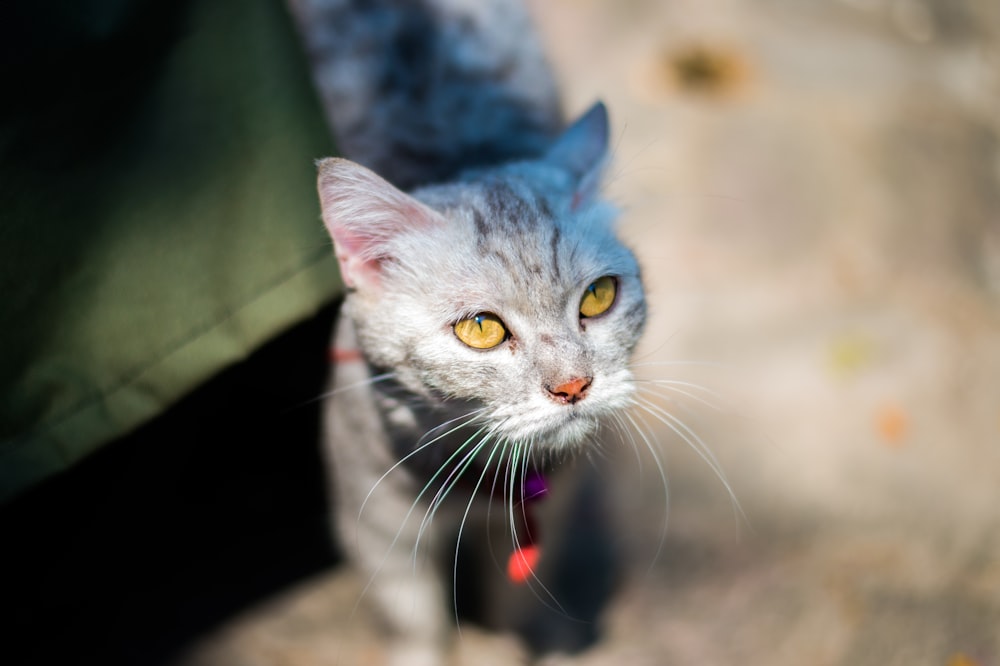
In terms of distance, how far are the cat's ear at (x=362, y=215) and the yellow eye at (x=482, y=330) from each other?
190 millimetres

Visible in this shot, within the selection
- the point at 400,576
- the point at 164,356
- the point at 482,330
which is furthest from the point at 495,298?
the point at 400,576

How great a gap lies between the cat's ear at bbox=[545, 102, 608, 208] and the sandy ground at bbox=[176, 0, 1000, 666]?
26cm

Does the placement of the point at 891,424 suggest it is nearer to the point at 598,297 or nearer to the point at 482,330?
the point at 598,297

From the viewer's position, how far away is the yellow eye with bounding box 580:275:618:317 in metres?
1.29

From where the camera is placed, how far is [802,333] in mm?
2289

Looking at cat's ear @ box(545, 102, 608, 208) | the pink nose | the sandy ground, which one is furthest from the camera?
the sandy ground

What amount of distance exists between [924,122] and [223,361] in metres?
2.64

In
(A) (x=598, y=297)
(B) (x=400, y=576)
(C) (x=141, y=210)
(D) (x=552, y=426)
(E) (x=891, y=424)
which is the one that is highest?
(C) (x=141, y=210)

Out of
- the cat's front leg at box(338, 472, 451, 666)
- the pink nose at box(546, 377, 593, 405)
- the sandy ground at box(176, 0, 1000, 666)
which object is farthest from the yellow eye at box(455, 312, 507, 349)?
the cat's front leg at box(338, 472, 451, 666)

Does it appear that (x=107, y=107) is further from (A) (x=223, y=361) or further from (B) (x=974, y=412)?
(B) (x=974, y=412)

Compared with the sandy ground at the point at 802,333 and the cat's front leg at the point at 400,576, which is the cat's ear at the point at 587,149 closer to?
the sandy ground at the point at 802,333

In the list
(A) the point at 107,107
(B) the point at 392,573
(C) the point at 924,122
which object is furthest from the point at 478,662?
(C) the point at 924,122

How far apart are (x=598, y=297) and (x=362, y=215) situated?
0.43 meters

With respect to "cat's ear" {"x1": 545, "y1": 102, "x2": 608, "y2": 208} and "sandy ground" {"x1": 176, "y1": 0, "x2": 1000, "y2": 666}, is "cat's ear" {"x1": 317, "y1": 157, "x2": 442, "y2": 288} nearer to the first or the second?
"cat's ear" {"x1": 545, "y1": 102, "x2": 608, "y2": 208}
